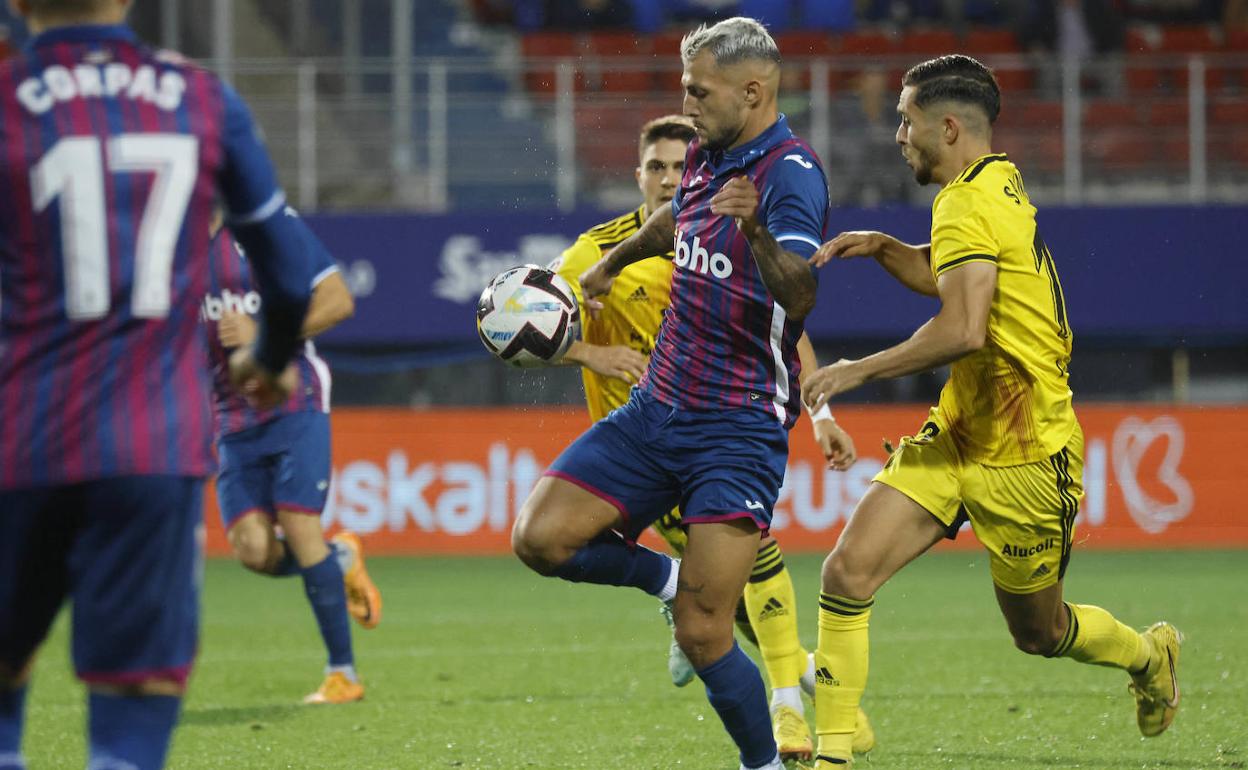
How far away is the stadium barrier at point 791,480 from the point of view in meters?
14.2

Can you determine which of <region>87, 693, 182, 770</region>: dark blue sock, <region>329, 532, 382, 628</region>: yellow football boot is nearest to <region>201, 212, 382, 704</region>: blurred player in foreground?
<region>329, 532, 382, 628</region>: yellow football boot

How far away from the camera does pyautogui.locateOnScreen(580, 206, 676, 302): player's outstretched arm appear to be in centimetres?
557

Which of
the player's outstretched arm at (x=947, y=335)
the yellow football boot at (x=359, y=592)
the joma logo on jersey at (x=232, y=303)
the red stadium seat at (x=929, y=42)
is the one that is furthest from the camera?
the red stadium seat at (x=929, y=42)

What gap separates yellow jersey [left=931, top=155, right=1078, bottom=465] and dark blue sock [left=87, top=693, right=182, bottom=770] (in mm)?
2878

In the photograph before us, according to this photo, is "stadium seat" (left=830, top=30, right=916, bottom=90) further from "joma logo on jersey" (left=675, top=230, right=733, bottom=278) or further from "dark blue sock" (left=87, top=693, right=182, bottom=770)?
"dark blue sock" (left=87, top=693, right=182, bottom=770)

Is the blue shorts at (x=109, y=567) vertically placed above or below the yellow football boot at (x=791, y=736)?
above

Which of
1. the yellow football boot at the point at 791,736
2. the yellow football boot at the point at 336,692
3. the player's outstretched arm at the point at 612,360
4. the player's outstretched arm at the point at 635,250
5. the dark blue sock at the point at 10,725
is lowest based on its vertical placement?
the yellow football boot at the point at 336,692

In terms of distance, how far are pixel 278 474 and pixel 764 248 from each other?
3736mm

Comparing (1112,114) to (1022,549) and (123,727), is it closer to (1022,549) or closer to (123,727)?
(1022,549)

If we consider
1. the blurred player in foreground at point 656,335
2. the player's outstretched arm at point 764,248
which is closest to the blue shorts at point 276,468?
the blurred player in foreground at point 656,335

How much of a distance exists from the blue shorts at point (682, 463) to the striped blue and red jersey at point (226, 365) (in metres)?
2.72

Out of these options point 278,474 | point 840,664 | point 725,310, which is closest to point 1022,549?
point 840,664

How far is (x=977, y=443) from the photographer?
534 centimetres

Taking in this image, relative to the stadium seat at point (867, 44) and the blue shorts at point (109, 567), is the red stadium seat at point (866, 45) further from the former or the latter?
the blue shorts at point (109, 567)
